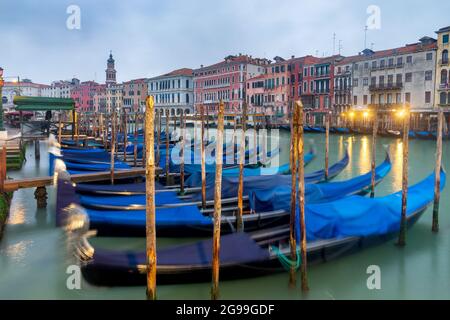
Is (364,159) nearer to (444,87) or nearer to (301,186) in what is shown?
(444,87)

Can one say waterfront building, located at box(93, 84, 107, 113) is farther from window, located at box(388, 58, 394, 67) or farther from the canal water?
the canal water

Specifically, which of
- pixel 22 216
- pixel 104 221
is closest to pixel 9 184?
pixel 22 216

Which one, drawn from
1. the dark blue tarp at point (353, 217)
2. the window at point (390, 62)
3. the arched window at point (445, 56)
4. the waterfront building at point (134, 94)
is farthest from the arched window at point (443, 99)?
the waterfront building at point (134, 94)

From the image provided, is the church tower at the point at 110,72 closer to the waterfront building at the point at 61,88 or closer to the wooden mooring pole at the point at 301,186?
the waterfront building at the point at 61,88

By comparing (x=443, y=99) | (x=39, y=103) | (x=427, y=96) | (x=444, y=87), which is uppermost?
(x=444, y=87)


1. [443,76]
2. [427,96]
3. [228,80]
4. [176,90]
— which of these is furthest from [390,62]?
[176,90]

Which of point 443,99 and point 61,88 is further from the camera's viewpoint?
point 61,88

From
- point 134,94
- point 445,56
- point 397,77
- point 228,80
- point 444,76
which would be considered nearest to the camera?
point 445,56

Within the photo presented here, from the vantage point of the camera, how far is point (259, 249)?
14.2ft

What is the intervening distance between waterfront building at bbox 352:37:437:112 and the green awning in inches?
848

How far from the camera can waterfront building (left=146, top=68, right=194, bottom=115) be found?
147 feet

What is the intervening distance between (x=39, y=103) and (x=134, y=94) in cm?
3841
